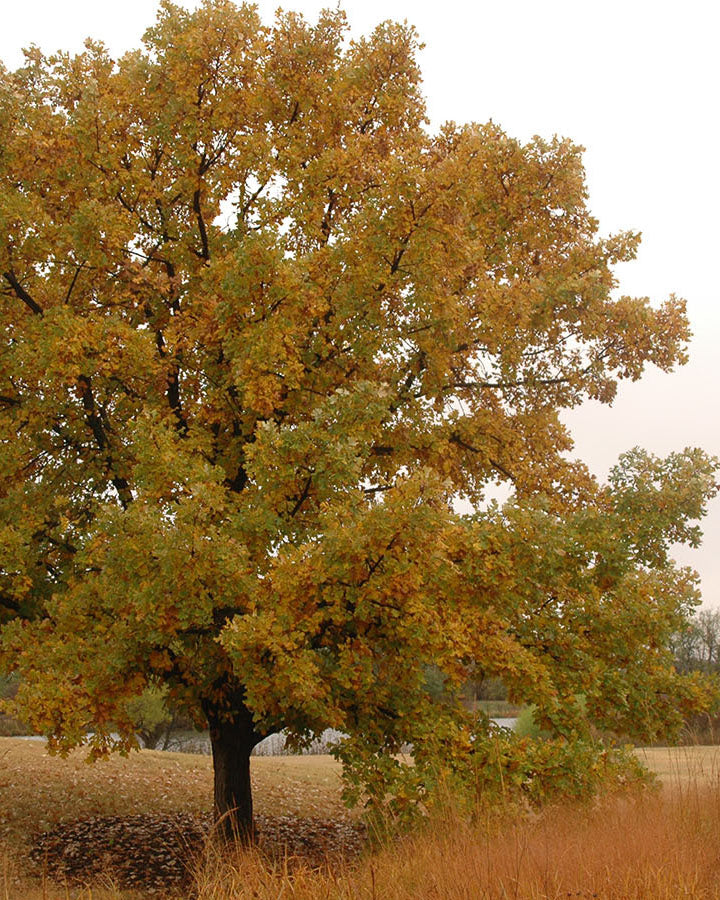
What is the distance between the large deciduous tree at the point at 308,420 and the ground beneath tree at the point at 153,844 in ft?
4.73

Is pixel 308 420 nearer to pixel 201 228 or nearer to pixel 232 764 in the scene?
pixel 201 228

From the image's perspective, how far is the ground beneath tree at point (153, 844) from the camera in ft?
33.8

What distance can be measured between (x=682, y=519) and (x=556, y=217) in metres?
4.50

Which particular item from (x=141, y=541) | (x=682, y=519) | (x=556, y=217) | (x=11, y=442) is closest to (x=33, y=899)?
(x=141, y=541)

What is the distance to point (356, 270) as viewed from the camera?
29.7 feet

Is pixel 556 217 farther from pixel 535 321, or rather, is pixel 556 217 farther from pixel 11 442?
pixel 11 442

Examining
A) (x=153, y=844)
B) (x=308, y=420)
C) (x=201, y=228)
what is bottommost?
(x=153, y=844)

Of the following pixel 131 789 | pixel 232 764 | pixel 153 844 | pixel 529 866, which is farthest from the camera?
pixel 131 789

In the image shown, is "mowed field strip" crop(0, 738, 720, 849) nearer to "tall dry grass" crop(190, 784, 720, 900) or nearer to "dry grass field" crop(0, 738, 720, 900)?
"dry grass field" crop(0, 738, 720, 900)

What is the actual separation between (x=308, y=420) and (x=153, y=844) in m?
7.05

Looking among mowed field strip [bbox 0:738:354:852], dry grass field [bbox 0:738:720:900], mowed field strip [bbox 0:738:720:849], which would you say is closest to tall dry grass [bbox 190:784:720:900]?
dry grass field [bbox 0:738:720:900]

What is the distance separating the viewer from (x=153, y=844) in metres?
12.1

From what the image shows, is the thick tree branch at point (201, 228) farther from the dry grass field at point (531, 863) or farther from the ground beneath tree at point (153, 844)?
the ground beneath tree at point (153, 844)

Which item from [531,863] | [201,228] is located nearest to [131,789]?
[201,228]
